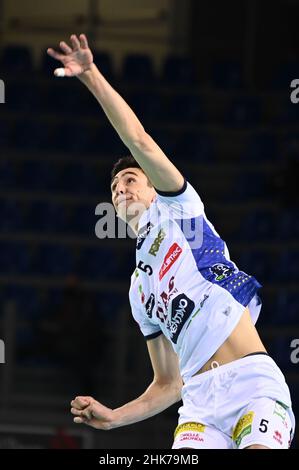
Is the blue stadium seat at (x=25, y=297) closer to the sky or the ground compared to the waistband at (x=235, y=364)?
closer to the sky

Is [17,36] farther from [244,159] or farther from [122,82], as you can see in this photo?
[244,159]

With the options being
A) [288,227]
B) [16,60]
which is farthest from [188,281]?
[16,60]

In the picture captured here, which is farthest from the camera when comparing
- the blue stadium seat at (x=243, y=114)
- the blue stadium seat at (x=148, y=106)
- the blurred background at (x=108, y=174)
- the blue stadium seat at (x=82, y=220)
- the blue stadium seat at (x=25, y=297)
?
the blue stadium seat at (x=243, y=114)

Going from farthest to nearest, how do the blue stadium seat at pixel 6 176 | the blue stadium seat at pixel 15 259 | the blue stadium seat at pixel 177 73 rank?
the blue stadium seat at pixel 177 73
the blue stadium seat at pixel 6 176
the blue stadium seat at pixel 15 259

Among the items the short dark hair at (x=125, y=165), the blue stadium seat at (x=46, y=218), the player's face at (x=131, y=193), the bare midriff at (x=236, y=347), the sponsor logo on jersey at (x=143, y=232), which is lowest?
the bare midriff at (x=236, y=347)

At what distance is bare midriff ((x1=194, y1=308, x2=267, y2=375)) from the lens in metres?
4.26

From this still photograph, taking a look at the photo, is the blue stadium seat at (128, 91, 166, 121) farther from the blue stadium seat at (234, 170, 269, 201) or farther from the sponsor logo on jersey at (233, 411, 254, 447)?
the sponsor logo on jersey at (233, 411, 254, 447)

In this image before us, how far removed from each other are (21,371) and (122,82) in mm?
5308

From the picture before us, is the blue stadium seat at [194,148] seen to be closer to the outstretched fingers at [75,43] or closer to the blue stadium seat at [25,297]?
the blue stadium seat at [25,297]

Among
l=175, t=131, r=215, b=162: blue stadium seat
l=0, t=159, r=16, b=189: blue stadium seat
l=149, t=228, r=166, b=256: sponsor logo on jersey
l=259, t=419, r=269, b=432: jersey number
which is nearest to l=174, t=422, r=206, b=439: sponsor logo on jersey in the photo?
l=259, t=419, r=269, b=432: jersey number

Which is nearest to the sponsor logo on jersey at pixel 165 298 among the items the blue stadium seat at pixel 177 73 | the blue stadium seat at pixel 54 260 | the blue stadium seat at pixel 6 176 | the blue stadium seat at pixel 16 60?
the blue stadium seat at pixel 54 260

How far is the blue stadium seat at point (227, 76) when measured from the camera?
14531 millimetres

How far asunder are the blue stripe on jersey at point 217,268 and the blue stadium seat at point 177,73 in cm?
1022
